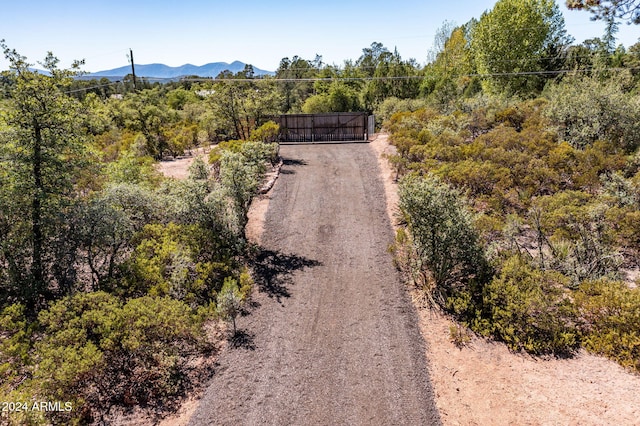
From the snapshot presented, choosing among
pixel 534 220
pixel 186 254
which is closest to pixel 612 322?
pixel 534 220

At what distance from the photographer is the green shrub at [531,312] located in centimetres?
791

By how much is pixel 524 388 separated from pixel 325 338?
4.23 m

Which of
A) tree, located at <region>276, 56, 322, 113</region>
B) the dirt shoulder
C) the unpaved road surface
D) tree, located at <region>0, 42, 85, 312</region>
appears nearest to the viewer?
the dirt shoulder

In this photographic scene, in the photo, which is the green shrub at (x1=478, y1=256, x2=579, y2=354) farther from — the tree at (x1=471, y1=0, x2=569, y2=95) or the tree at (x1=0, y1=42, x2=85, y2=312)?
the tree at (x1=471, y1=0, x2=569, y2=95)

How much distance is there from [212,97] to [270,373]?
63.6 ft

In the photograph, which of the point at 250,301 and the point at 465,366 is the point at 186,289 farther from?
the point at 465,366

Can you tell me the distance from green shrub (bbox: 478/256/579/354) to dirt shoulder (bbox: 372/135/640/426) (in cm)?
33

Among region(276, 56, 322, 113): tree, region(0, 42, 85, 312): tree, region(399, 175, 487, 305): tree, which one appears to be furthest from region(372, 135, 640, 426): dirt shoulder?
region(276, 56, 322, 113): tree

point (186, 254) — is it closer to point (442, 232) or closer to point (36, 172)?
point (36, 172)

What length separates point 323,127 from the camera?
26422mm

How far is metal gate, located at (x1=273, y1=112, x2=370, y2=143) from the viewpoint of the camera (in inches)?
1024

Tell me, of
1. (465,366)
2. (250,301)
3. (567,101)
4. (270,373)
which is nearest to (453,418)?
(465,366)

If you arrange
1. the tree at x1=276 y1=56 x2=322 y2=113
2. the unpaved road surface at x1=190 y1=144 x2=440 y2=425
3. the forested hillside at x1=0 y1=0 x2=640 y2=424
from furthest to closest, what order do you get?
the tree at x1=276 y1=56 x2=322 y2=113, the forested hillside at x1=0 y1=0 x2=640 y2=424, the unpaved road surface at x1=190 y1=144 x2=440 y2=425

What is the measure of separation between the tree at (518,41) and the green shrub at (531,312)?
2472 centimetres
